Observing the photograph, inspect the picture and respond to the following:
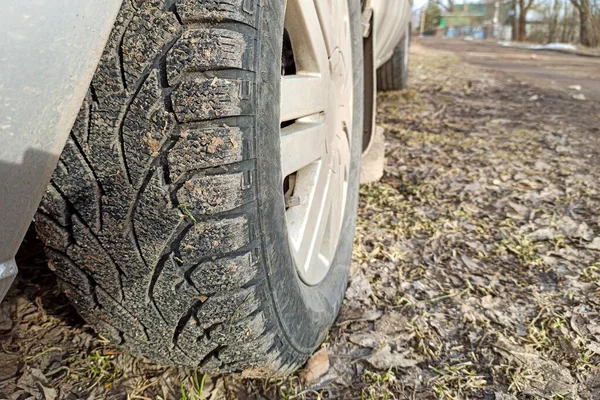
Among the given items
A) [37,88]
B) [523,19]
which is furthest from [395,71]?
[523,19]

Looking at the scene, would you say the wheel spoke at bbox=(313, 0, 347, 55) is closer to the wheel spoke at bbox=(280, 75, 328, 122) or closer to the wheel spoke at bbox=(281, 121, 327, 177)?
the wheel spoke at bbox=(280, 75, 328, 122)

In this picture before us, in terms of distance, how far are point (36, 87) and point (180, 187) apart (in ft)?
0.81

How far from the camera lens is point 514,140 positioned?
11.3ft

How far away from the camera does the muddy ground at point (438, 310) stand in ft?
4.01

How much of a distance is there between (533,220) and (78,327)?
1829 millimetres

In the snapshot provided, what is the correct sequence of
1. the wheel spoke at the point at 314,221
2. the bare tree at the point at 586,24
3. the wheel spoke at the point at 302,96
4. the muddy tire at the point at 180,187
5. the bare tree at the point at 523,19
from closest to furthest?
the muddy tire at the point at 180,187 → the wheel spoke at the point at 302,96 → the wheel spoke at the point at 314,221 → the bare tree at the point at 586,24 → the bare tree at the point at 523,19

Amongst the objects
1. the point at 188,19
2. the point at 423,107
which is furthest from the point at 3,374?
the point at 423,107

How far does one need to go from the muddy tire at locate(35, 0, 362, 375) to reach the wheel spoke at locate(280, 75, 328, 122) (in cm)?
17

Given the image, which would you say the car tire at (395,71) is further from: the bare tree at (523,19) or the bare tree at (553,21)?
the bare tree at (523,19)

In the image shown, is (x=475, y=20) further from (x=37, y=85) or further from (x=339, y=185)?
(x=37, y=85)

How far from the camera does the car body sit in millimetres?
647

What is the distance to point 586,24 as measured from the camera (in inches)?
659

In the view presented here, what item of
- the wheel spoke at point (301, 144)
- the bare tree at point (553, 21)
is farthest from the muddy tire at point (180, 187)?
the bare tree at point (553, 21)

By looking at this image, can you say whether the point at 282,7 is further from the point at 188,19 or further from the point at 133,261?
the point at 133,261
